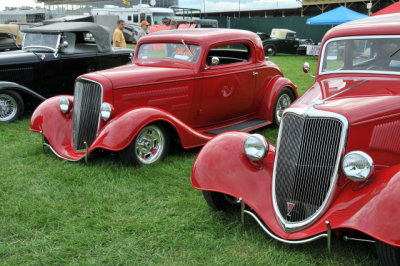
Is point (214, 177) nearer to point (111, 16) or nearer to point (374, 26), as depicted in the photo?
point (374, 26)

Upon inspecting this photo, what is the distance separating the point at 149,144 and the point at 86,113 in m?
0.92

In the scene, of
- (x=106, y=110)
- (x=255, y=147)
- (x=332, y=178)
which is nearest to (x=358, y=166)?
(x=332, y=178)

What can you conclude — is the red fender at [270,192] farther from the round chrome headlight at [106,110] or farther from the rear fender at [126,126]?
the round chrome headlight at [106,110]

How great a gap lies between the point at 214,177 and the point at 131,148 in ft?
5.10

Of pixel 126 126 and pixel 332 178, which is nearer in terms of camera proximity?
pixel 332 178

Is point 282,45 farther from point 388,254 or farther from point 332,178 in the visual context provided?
point 388,254

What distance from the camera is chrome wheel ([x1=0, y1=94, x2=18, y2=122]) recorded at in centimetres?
689

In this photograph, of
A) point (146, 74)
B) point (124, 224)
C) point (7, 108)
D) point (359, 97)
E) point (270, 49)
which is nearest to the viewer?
point (359, 97)

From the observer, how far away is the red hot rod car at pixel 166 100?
4.64m

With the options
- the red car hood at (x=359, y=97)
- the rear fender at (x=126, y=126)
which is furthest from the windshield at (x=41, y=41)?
the red car hood at (x=359, y=97)

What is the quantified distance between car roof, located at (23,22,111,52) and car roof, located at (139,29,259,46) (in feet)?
7.58

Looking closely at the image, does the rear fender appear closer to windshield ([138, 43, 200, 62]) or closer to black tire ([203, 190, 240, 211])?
windshield ([138, 43, 200, 62])

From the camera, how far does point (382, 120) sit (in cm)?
296

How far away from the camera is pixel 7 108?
6.98 m
